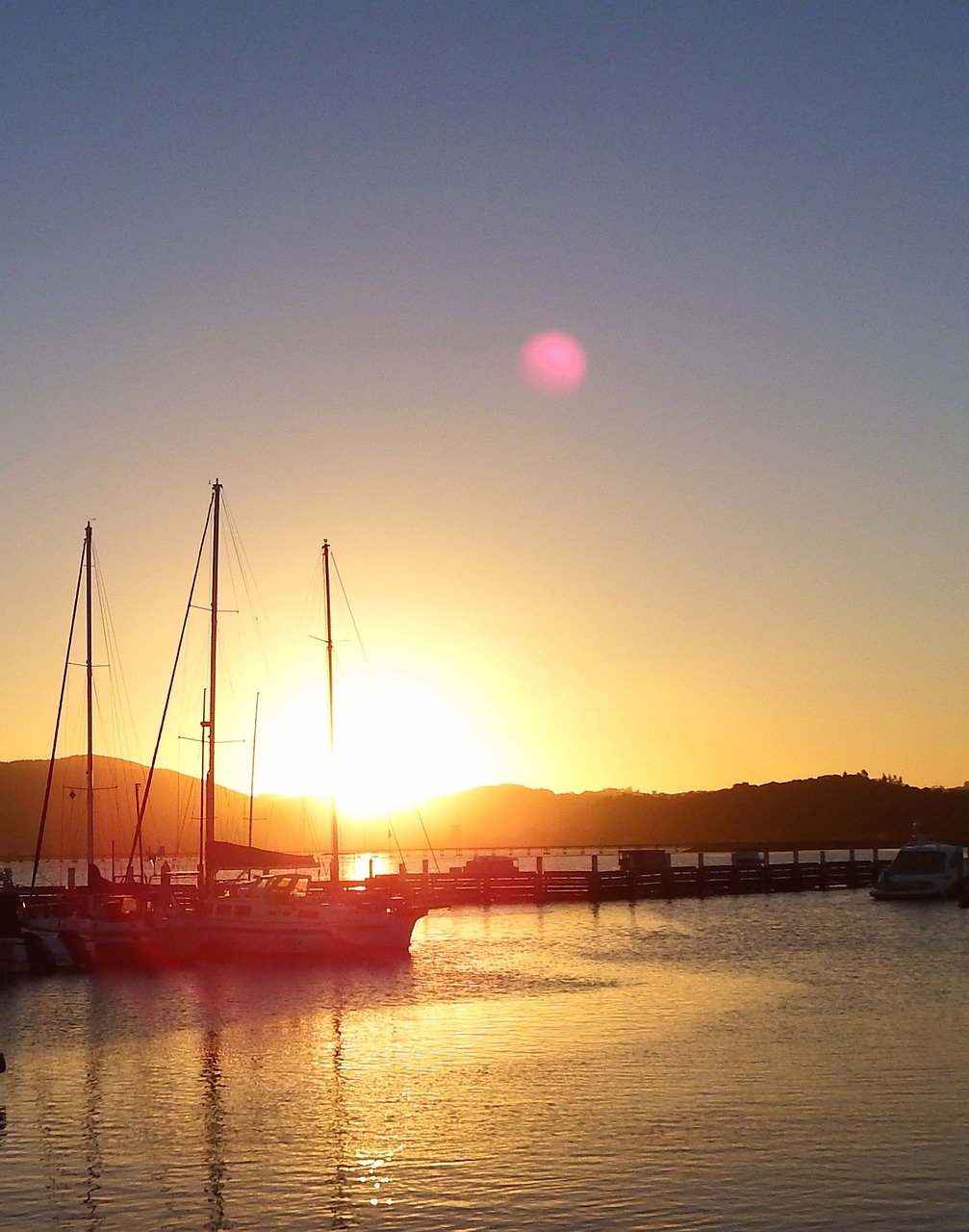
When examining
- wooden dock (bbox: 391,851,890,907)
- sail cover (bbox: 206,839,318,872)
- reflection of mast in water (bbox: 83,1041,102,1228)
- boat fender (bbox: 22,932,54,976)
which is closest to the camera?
reflection of mast in water (bbox: 83,1041,102,1228)

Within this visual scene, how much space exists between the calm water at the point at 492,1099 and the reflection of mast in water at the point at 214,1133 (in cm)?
6

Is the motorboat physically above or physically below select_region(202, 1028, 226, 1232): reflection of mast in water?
above

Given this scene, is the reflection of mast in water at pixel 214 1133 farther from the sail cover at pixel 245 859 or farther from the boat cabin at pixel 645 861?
the boat cabin at pixel 645 861

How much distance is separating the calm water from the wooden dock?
27.9 meters

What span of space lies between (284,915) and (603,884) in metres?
32.7

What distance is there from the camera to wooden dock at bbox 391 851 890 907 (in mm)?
72312

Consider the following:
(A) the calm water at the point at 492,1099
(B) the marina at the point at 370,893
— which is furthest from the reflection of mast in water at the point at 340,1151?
(B) the marina at the point at 370,893

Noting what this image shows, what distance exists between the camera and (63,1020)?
113 ft

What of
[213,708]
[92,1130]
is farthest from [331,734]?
[92,1130]

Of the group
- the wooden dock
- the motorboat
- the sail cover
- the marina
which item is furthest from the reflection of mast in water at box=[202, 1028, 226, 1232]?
the motorboat

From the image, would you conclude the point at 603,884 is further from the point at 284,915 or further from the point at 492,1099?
the point at 492,1099

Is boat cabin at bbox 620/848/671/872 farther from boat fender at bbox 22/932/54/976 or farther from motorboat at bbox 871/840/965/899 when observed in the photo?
boat fender at bbox 22/932/54/976

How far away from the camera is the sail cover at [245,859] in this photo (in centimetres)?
4888

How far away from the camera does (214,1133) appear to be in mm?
21312
